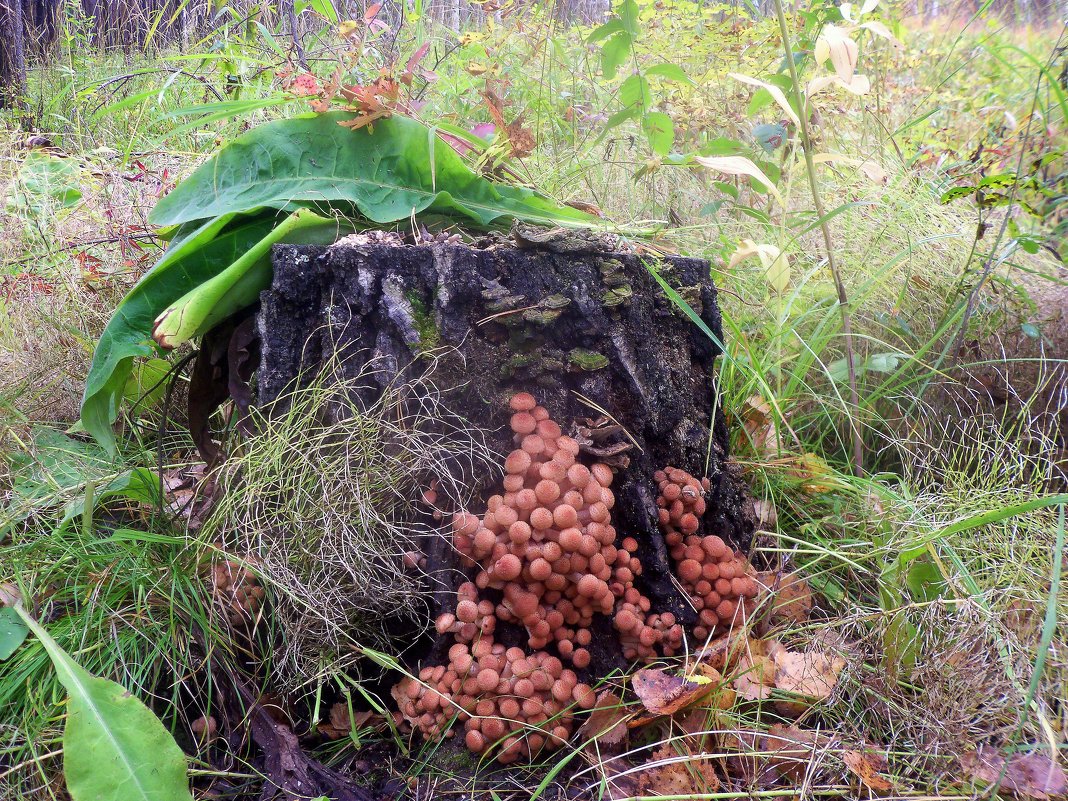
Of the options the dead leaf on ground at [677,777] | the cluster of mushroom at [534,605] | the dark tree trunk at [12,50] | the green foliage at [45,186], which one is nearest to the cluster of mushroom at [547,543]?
the cluster of mushroom at [534,605]

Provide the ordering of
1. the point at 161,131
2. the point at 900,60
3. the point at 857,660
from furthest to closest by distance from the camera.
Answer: the point at 900,60 < the point at 161,131 < the point at 857,660

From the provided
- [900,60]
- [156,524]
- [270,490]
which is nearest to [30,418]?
[156,524]

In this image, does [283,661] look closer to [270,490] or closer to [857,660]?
[270,490]

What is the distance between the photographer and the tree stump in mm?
1429

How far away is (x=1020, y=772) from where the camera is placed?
1114 millimetres

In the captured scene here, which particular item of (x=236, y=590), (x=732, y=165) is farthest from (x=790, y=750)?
(x=732, y=165)

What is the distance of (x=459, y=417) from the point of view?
1.45 metres

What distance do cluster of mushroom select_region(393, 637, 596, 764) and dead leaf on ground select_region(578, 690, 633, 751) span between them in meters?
0.03

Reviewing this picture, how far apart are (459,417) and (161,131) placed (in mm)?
3257

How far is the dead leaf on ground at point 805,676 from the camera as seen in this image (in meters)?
1.34

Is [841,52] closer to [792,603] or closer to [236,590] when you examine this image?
[792,603]

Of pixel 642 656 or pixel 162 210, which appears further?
pixel 162 210

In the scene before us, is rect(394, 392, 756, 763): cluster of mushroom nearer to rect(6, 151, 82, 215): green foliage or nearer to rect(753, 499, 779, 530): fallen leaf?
rect(753, 499, 779, 530): fallen leaf

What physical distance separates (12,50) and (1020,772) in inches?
259
